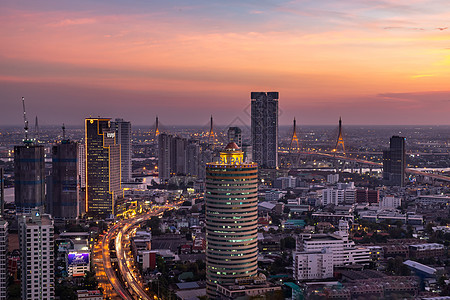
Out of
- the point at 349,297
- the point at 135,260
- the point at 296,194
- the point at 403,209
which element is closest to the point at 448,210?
the point at 403,209

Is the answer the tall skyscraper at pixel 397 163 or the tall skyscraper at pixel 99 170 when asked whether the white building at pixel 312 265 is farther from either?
the tall skyscraper at pixel 397 163

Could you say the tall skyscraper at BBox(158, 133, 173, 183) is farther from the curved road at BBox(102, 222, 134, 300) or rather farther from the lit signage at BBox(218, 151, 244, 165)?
the lit signage at BBox(218, 151, 244, 165)

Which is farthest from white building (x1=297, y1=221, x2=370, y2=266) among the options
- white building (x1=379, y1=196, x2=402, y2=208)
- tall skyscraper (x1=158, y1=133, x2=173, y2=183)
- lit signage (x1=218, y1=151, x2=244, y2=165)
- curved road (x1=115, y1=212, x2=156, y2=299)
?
tall skyscraper (x1=158, y1=133, x2=173, y2=183)

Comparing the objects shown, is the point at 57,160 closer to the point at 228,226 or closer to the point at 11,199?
the point at 11,199

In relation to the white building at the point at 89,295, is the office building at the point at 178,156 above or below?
above

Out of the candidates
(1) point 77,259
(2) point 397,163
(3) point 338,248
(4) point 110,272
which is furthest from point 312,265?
(2) point 397,163

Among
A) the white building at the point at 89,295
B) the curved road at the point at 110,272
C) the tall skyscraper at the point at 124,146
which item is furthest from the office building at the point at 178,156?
the white building at the point at 89,295
